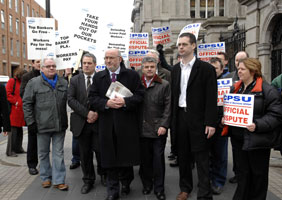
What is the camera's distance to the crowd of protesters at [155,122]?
12.6 ft

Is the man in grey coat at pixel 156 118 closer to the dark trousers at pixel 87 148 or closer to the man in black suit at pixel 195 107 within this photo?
the man in black suit at pixel 195 107

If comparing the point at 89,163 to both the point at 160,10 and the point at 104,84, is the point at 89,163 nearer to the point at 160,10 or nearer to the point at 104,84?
the point at 104,84

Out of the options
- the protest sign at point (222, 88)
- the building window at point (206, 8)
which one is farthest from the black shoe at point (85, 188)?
the building window at point (206, 8)

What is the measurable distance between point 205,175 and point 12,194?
312 centimetres

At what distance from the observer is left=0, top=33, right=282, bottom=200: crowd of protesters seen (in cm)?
383

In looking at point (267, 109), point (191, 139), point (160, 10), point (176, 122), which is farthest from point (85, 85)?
point (160, 10)

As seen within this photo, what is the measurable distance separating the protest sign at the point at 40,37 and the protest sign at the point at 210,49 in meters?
3.66

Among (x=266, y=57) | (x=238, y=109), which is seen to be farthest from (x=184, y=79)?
(x=266, y=57)

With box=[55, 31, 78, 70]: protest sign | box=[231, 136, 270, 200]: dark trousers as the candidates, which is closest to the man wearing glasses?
box=[55, 31, 78, 70]: protest sign

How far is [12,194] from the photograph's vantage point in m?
4.99

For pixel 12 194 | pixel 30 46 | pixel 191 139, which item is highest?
pixel 30 46

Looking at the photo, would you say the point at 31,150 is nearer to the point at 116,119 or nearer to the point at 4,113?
the point at 4,113

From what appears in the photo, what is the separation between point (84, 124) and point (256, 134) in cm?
267

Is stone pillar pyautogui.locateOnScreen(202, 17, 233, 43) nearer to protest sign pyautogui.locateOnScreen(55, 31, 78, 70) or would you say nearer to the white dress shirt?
protest sign pyautogui.locateOnScreen(55, 31, 78, 70)
